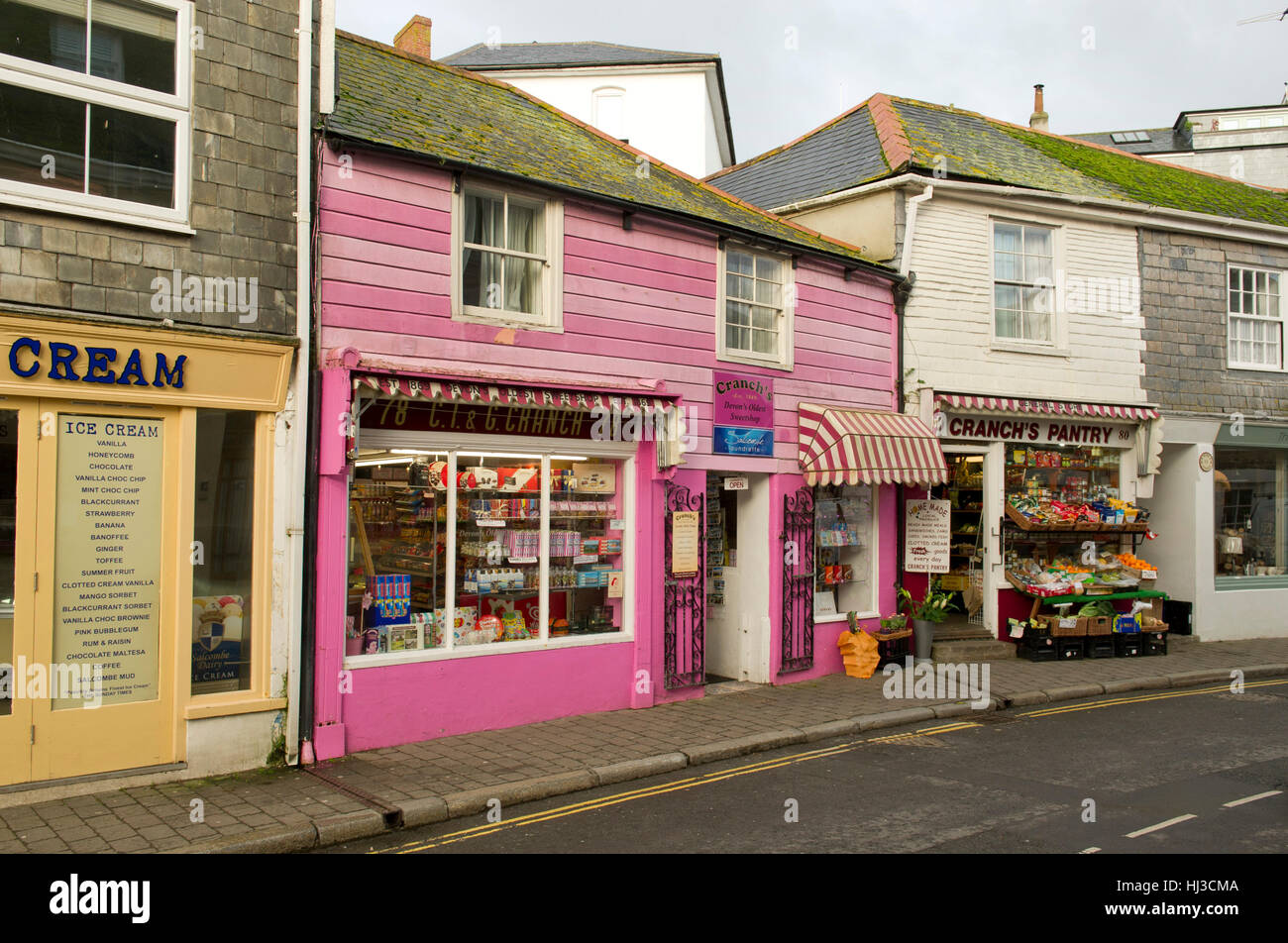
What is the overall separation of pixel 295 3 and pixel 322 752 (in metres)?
6.44

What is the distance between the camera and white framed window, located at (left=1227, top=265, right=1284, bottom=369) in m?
16.9

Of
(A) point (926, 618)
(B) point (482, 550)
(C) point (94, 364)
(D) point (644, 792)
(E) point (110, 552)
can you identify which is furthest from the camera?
(A) point (926, 618)

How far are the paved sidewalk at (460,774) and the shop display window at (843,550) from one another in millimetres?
1265

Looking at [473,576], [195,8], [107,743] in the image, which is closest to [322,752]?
[107,743]

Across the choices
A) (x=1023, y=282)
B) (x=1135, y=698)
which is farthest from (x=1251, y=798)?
(x=1023, y=282)

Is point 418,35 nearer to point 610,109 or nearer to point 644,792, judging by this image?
point 644,792

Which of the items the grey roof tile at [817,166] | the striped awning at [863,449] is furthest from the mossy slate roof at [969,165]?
the striped awning at [863,449]

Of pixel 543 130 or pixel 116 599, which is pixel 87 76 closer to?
pixel 116 599

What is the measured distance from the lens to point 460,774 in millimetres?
7938

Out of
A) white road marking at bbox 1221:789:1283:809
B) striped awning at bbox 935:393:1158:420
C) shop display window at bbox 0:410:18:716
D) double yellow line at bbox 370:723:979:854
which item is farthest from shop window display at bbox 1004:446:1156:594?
shop display window at bbox 0:410:18:716

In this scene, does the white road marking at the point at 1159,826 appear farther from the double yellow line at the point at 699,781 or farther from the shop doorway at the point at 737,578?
the shop doorway at the point at 737,578

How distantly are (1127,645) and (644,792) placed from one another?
32.7 feet

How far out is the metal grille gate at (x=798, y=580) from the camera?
12422 millimetres

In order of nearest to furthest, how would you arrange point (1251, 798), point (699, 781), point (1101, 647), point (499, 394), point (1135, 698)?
1. point (1251, 798)
2. point (699, 781)
3. point (499, 394)
4. point (1135, 698)
5. point (1101, 647)
